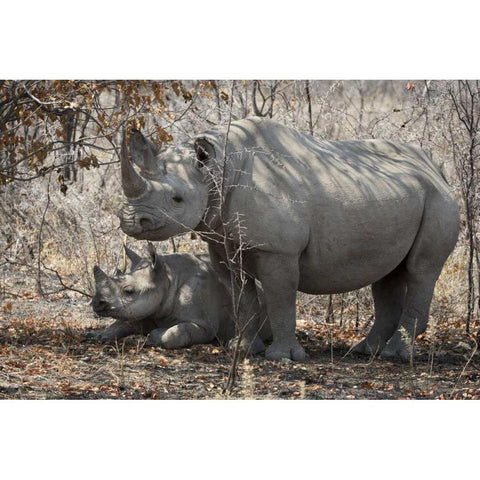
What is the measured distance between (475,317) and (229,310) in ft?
10.3

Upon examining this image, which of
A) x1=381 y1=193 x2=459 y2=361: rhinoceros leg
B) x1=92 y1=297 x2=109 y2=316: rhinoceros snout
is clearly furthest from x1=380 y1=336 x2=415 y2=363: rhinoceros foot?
x1=92 y1=297 x2=109 y2=316: rhinoceros snout

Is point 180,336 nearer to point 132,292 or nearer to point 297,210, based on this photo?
point 132,292

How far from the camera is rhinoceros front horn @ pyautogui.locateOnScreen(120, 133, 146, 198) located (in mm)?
7949

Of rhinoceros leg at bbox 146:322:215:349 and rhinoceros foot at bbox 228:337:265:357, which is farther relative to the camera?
rhinoceros leg at bbox 146:322:215:349

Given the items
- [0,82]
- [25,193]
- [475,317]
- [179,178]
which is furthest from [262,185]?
[25,193]

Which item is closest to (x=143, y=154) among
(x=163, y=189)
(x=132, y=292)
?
(x=163, y=189)

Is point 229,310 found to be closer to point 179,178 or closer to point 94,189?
point 179,178

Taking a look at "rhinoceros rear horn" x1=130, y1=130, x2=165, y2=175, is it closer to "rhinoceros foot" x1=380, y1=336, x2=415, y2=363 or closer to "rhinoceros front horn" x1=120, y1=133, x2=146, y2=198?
"rhinoceros front horn" x1=120, y1=133, x2=146, y2=198

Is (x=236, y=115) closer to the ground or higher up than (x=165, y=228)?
higher up

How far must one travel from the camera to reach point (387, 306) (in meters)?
9.67

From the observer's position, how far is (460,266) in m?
11.8

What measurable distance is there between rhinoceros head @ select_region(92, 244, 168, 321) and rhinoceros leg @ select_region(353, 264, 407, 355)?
1.90m

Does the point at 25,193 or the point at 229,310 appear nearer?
the point at 229,310

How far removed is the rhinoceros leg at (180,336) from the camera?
898 centimetres
